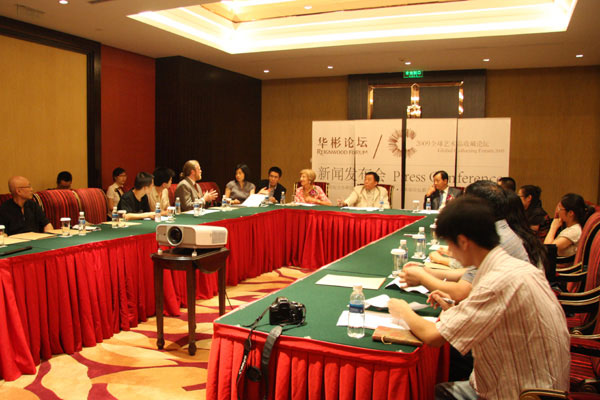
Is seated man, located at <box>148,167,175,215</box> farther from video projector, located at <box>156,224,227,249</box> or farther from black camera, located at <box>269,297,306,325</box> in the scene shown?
black camera, located at <box>269,297,306,325</box>

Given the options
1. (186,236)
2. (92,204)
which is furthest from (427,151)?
(186,236)

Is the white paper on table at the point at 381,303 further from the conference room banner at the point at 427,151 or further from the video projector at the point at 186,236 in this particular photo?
the conference room banner at the point at 427,151

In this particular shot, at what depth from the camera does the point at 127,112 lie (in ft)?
23.5

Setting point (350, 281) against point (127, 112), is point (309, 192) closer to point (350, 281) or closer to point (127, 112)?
point (127, 112)

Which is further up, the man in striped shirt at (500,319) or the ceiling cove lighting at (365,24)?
the ceiling cove lighting at (365,24)

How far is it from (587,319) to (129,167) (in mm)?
6245

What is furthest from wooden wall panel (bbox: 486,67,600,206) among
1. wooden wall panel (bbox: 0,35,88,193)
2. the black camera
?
the black camera

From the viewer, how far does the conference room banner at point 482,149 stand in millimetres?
7066

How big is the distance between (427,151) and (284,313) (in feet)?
20.2

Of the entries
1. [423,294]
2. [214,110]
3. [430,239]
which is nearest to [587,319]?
[423,294]

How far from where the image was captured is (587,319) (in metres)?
2.65

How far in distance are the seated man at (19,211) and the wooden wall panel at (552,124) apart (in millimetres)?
7164

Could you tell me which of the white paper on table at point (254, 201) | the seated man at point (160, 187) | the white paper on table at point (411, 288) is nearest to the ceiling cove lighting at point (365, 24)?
the seated man at point (160, 187)

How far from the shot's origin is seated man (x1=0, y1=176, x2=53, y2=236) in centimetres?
371
